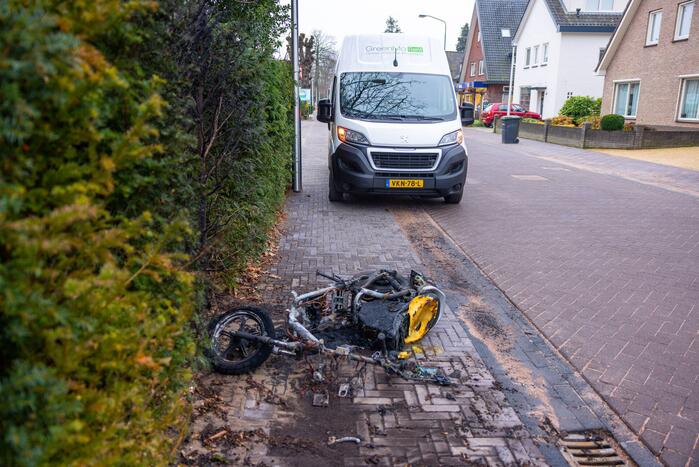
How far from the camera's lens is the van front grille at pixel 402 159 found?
9734mm

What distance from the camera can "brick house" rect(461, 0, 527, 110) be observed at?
162 feet

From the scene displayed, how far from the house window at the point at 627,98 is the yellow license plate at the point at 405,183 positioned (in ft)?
73.4

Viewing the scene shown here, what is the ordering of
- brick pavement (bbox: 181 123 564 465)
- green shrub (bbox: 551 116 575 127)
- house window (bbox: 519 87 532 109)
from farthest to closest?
house window (bbox: 519 87 532 109)
green shrub (bbox: 551 116 575 127)
brick pavement (bbox: 181 123 564 465)

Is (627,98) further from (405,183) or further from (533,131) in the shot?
(405,183)

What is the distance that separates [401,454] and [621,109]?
100.0 feet

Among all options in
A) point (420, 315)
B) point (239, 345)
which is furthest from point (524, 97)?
point (239, 345)

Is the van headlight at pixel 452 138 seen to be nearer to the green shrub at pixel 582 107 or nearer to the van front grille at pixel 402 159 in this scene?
the van front grille at pixel 402 159

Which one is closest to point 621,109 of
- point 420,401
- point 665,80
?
point 665,80

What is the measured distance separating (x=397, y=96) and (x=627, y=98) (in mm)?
22862

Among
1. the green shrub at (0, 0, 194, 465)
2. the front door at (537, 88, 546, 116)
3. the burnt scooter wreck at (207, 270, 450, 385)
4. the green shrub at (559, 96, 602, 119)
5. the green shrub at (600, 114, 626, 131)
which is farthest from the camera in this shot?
the front door at (537, 88, 546, 116)

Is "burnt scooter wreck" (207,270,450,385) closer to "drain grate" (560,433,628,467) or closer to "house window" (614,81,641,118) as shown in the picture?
"drain grate" (560,433,628,467)

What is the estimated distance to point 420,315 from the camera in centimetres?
452

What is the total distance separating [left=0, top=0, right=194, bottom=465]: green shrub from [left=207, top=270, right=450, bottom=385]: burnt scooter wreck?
73.3 inches

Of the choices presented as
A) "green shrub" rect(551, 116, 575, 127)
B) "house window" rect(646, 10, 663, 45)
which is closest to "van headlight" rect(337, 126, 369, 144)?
"green shrub" rect(551, 116, 575, 127)
